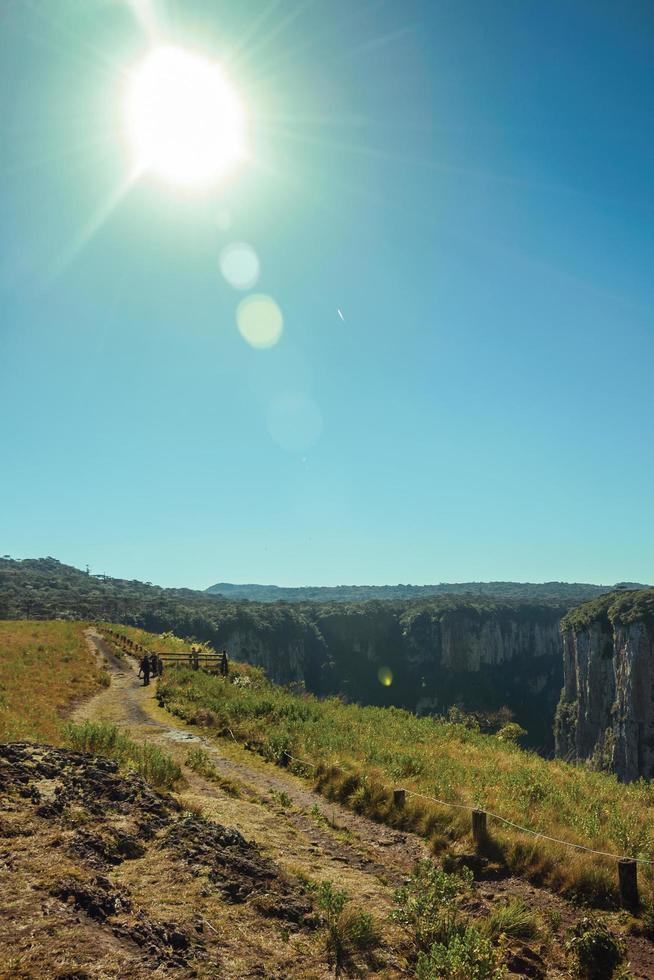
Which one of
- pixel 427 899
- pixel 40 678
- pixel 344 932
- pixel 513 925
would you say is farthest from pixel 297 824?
pixel 40 678

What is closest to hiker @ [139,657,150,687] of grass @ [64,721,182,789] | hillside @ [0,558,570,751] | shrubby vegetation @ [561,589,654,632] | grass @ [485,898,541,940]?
grass @ [64,721,182,789]

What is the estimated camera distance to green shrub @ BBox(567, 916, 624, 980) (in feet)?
23.6

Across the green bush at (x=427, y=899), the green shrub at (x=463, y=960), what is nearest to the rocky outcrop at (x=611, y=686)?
the green bush at (x=427, y=899)

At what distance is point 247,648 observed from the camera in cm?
13150

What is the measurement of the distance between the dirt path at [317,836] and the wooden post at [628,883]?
788 millimetres

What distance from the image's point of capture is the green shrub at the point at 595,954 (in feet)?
23.6

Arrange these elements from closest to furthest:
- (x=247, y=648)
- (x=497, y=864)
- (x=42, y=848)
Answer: (x=42, y=848), (x=497, y=864), (x=247, y=648)

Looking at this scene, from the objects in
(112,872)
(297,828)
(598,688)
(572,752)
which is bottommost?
(572,752)

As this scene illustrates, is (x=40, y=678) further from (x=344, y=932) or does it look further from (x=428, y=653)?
(x=428, y=653)

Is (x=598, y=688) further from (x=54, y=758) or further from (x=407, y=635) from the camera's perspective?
(x=54, y=758)

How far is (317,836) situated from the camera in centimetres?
1140

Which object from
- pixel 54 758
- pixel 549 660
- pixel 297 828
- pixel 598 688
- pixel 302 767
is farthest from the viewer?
pixel 549 660

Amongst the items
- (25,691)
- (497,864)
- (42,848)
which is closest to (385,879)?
(497,864)

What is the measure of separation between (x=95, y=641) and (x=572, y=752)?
86.2m
